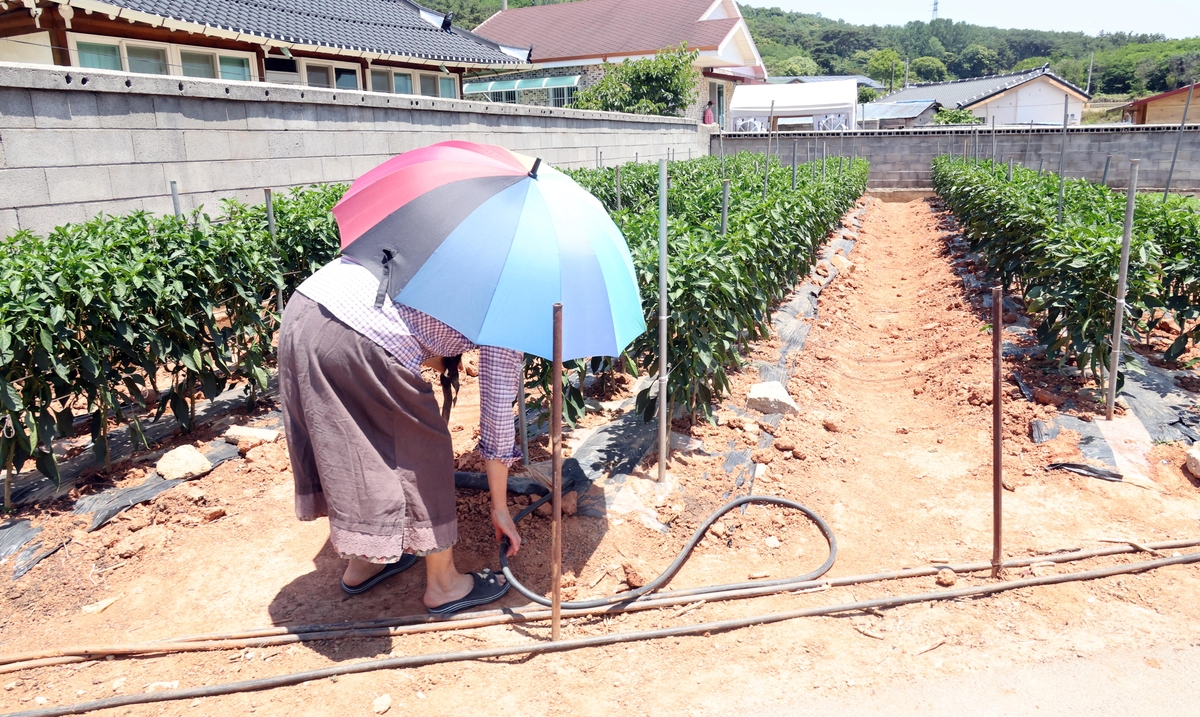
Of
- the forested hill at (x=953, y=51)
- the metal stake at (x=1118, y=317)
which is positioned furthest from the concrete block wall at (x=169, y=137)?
the forested hill at (x=953, y=51)

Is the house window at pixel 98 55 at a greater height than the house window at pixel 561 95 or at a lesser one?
lesser

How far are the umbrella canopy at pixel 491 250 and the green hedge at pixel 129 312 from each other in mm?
1743

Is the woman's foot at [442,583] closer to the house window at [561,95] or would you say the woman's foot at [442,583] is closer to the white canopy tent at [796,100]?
the house window at [561,95]

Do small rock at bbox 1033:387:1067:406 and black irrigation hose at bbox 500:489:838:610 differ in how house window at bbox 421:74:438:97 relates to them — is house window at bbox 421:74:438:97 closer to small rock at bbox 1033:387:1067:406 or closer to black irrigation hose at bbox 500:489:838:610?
small rock at bbox 1033:387:1067:406

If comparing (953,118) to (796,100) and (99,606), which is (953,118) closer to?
(796,100)

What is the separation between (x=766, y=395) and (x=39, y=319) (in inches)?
158

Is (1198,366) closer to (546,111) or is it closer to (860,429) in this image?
(860,429)

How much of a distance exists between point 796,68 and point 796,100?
65.6 metres

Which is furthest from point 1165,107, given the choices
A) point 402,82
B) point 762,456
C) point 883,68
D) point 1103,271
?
point 883,68

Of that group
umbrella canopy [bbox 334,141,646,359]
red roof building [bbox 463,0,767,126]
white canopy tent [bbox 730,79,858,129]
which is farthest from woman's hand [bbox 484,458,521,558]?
white canopy tent [bbox 730,79,858,129]

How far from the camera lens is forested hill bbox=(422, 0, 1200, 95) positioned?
2859 inches

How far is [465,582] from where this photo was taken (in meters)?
3.27

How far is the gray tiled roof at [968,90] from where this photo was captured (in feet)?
150

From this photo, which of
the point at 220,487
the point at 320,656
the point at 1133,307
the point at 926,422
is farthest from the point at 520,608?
the point at 1133,307
